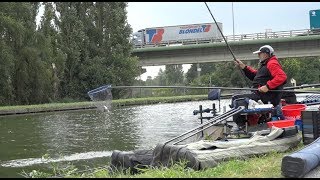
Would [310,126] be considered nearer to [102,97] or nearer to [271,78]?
[271,78]

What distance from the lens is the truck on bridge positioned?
163 ft

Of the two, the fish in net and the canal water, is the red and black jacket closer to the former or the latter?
the fish in net

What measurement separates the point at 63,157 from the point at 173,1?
5677mm

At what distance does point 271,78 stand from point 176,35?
1744 inches

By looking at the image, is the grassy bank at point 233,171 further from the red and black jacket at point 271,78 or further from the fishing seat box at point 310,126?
the red and black jacket at point 271,78

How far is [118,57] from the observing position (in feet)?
154

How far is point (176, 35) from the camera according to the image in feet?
172

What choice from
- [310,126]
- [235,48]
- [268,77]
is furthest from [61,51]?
[310,126]

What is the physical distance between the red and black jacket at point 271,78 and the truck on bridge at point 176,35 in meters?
39.8

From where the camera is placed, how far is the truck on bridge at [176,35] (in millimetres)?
49594

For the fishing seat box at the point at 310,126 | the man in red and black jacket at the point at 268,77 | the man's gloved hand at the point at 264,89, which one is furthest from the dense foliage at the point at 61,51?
the fishing seat box at the point at 310,126

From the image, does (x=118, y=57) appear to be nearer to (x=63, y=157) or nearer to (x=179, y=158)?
(x=63, y=157)

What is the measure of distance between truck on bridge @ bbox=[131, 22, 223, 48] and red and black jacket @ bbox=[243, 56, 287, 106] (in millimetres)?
39839

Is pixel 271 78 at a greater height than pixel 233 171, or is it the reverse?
pixel 271 78
